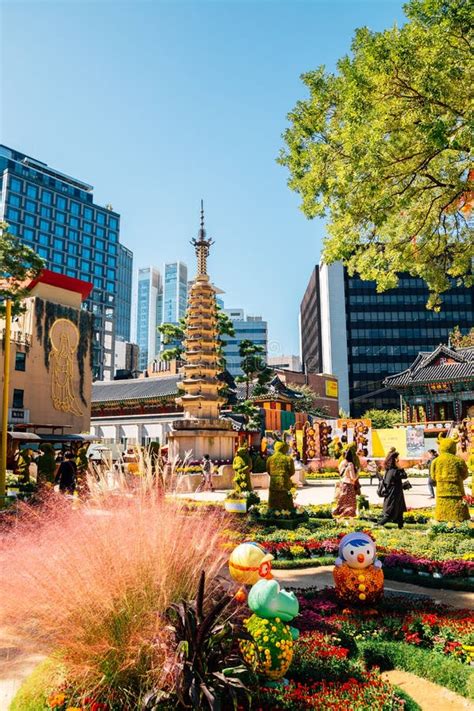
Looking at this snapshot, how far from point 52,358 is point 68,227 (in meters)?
70.7

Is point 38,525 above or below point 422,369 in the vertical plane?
below

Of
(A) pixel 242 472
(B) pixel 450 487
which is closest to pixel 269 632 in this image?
(B) pixel 450 487

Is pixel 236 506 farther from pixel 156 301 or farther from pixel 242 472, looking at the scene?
pixel 156 301

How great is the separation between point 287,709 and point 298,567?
5405 mm

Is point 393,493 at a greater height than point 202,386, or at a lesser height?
lesser

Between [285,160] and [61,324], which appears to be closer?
[285,160]

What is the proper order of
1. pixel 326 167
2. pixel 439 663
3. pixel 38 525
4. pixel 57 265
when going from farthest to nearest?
pixel 57 265 < pixel 326 167 < pixel 38 525 < pixel 439 663

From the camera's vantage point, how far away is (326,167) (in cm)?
1038

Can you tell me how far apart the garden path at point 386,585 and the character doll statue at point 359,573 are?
1.36m

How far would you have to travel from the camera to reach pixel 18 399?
1409 inches

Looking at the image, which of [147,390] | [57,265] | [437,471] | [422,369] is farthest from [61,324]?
[57,265]

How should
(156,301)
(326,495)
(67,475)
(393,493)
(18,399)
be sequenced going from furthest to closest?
(156,301) → (18,399) → (326,495) → (67,475) → (393,493)

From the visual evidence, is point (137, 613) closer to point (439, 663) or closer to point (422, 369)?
point (439, 663)

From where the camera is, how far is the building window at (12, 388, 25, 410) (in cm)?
3553
